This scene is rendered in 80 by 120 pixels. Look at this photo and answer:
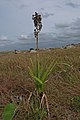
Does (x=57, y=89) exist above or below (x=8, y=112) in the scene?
above

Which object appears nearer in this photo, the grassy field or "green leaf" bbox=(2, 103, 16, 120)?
"green leaf" bbox=(2, 103, 16, 120)

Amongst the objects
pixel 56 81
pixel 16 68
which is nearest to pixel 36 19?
pixel 16 68

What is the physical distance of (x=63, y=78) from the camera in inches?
232

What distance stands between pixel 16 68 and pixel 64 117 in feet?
10.7

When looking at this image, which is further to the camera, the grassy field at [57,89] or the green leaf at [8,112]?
the grassy field at [57,89]

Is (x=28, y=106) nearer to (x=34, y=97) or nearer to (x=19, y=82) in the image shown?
(x=34, y=97)

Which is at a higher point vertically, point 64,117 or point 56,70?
point 56,70

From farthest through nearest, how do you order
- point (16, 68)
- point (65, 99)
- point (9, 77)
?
point (16, 68) → point (9, 77) → point (65, 99)

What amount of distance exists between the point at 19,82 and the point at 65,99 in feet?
4.62

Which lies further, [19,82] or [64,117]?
[19,82]

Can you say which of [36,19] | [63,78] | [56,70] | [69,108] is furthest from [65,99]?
[36,19]

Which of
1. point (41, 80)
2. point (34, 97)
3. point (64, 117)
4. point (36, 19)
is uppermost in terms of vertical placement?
point (36, 19)

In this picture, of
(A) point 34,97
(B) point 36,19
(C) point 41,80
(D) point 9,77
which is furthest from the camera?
(B) point 36,19

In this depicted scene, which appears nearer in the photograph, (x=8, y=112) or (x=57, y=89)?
(x=8, y=112)
